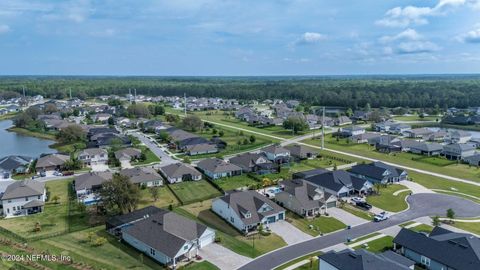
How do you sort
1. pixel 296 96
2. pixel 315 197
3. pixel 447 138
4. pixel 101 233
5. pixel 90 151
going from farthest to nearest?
pixel 296 96
pixel 447 138
pixel 90 151
pixel 315 197
pixel 101 233

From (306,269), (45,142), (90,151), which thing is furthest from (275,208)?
(45,142)

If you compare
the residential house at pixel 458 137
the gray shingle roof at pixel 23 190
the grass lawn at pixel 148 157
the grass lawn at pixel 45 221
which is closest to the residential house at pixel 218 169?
the grass lawn at pixel 148 157

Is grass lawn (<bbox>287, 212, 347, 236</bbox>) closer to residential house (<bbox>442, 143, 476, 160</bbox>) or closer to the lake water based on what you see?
residential house (<bbox>442, 143, 476, 160</bbox>)

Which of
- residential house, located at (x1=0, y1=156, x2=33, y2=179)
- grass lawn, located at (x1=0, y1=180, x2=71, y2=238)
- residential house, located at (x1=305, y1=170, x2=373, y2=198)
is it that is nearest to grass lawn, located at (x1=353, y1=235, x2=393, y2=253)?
residential house, located at (x1=305, y1=170, x2=373, y2=198)

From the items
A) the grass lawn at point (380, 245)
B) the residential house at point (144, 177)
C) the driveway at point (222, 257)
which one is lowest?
the driveway at point (222, 257)

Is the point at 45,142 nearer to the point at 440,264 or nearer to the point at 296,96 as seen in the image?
the point at 440,264

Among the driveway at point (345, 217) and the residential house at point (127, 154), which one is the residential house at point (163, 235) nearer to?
the driveway at point (345, 217)
